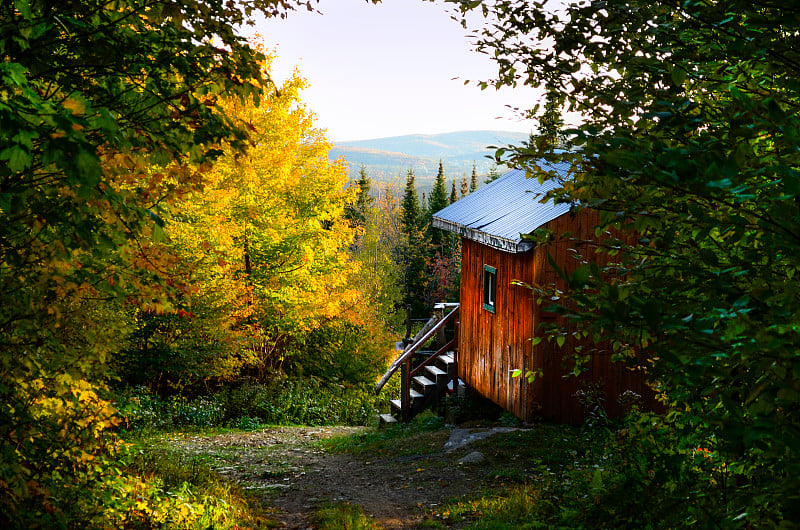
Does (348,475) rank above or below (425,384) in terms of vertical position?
below

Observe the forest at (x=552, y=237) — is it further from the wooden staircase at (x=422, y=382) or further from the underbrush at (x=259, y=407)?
the underbrush at (x=259, y=407)

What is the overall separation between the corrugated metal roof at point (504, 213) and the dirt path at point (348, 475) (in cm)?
377

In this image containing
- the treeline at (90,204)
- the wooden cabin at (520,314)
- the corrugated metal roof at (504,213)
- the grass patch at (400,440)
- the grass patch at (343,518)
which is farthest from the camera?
the grass patch at (400,440)

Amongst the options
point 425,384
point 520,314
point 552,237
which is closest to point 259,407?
point 425,384

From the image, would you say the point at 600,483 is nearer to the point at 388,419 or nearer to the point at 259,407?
the point at 388,419

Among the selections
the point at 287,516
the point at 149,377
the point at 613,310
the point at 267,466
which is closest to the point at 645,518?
the point at 613,310

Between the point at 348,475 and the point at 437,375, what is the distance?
4539mm

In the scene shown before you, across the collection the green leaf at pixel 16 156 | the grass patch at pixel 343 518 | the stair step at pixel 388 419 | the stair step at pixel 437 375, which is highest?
the green leaf at pixel 16 156

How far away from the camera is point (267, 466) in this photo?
11195 mm

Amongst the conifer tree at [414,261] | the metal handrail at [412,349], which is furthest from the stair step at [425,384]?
the conifer tree at [414,261]

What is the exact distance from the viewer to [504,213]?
39.4 ft

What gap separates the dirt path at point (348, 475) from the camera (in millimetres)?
7988

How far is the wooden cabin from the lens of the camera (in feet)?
34.8

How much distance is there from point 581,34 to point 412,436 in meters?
10.3
